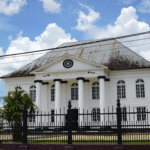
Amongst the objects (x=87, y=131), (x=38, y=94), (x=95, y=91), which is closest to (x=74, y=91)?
(x=95, y=91)

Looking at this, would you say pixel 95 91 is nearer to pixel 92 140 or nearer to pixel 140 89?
pixel 140 89

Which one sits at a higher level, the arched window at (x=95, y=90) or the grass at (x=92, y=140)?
the arched window at (x=95, y=90)

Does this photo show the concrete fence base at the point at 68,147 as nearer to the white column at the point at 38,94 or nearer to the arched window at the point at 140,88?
the white column at the point at 38,94

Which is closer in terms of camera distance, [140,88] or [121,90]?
[140,88]

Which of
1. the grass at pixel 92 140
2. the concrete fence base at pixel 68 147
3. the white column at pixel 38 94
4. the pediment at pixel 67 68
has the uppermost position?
the pediment at pixel 67 68

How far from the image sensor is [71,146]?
12.8m

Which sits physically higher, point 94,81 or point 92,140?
point 94,81

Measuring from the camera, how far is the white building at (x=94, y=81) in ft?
98.9

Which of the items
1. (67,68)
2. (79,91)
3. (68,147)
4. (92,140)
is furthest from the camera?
(67,68)

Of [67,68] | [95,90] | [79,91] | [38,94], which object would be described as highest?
[67,68]

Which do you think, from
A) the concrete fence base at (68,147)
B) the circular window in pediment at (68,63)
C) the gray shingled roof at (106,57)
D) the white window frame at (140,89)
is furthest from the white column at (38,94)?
the concrete fence base at (68,147)

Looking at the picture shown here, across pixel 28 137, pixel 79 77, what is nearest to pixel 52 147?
pixel 28 137

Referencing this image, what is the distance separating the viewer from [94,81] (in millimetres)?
32250

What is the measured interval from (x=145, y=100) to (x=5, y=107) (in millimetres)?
17027
